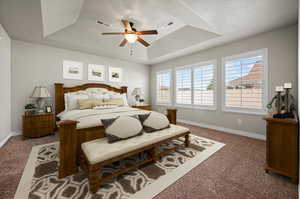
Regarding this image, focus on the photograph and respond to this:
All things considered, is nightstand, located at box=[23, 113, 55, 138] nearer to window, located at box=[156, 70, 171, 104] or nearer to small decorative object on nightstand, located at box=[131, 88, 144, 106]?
small decorative object on nightstand, located at box=[131, 88, 144, 106]

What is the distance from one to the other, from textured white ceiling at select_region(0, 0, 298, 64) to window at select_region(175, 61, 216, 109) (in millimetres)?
745

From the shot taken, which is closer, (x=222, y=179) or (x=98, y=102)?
(x=222, y=179)

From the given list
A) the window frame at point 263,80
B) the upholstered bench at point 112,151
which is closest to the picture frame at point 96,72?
the upholstered bench at point 112,151

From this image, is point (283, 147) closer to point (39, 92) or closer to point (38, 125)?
point (38, 125)

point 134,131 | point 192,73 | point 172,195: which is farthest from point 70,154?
point 192,73

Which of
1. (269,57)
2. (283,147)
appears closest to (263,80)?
(269,57)

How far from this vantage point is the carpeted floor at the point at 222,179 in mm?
1353

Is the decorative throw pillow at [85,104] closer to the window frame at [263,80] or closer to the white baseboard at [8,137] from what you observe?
the white baseboard at [8,137]

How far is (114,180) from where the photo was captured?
154 cm

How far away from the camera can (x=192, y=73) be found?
4.27 meters

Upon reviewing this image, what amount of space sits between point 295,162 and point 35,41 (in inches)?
226

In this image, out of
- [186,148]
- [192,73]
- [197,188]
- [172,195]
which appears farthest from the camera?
[192,73]

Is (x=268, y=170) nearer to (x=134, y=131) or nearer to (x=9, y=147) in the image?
(x=134, y=131)

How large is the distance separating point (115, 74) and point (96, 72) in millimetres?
723
